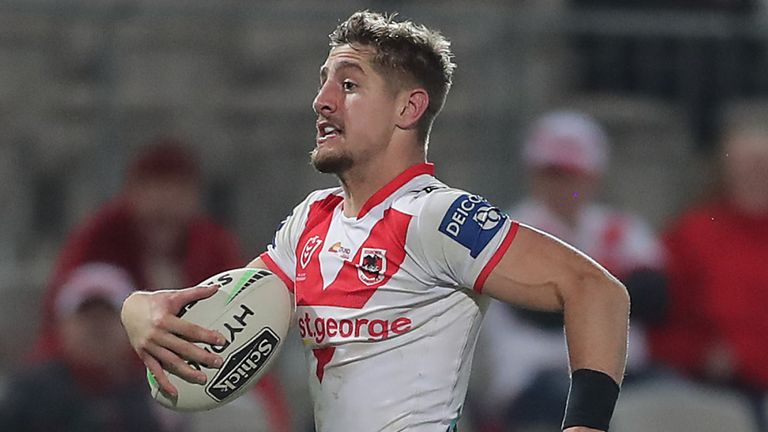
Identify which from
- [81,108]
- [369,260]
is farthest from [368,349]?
[81,108]

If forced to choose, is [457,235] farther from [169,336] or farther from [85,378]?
[85,378]

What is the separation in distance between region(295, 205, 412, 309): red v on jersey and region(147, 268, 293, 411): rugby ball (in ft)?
0.35

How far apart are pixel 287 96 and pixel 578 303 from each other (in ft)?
16.1

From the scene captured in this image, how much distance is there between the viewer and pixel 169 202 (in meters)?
7.18

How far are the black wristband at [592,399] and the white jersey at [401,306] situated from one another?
34 centimetres

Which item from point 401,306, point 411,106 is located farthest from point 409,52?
point 401,306

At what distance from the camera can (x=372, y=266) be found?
3643 mm

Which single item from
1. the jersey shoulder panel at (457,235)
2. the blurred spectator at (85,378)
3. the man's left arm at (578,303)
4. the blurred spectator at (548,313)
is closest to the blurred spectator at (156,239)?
the blurred spectator at (85,378)

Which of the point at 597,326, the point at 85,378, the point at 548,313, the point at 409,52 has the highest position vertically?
the point at 409,52

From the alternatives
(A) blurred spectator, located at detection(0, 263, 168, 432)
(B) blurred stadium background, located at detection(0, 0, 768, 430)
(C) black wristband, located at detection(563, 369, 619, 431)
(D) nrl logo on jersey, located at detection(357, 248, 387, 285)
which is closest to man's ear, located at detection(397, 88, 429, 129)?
(D) nrl logo on jersey, located at detection(357, 248, 387, 285)

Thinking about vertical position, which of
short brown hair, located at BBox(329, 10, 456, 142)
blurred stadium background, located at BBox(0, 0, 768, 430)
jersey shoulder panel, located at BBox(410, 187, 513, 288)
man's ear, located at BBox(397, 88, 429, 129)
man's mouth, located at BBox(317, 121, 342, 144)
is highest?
short brown hair, located at BBox(329, 10, 456, 142)

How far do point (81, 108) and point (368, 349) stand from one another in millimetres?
4401

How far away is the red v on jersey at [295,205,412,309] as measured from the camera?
11.9ft

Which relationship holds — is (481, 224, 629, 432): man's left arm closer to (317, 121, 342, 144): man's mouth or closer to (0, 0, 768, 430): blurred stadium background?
(317, 121, 342, 144): man's mouth
